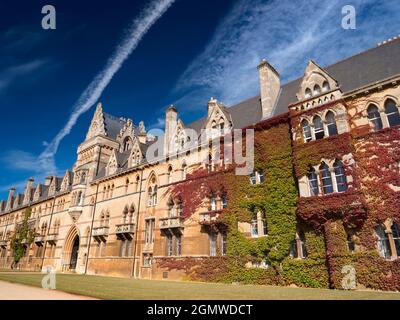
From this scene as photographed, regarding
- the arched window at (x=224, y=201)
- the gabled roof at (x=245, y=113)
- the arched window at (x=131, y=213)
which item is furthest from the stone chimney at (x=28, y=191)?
the arched window at (x=224, y=201)

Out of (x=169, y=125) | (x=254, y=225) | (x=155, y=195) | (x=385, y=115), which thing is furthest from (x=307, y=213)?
(x=169, y=125)

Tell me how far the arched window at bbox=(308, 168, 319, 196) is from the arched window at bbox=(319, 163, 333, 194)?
47 centimetres

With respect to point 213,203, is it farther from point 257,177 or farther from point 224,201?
point 257,177

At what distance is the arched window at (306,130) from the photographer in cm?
2200

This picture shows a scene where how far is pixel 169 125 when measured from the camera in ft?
113

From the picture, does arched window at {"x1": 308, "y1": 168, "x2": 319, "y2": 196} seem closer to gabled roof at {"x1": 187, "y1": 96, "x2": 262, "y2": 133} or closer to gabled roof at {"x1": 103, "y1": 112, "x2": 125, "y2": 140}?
gabled roof at {"x1": 187, "y1": 96, "x2": 262, "y2": 133}

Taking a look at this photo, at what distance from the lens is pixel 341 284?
57.8ft

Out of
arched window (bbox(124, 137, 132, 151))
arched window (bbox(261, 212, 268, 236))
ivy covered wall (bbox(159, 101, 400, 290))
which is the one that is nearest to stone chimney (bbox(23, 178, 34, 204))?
arched window (bbox(124, 137, 132, 151))

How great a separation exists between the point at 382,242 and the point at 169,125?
78.1 ft

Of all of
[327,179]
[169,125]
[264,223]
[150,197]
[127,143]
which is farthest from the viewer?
[127,143]

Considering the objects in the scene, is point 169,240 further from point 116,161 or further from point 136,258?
point 116,161

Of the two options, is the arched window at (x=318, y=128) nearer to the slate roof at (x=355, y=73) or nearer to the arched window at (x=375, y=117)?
the slate roof at (x=355, y=73)

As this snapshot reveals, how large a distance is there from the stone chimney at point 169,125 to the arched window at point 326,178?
56.2ft

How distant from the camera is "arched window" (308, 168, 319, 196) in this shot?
67.3ft
